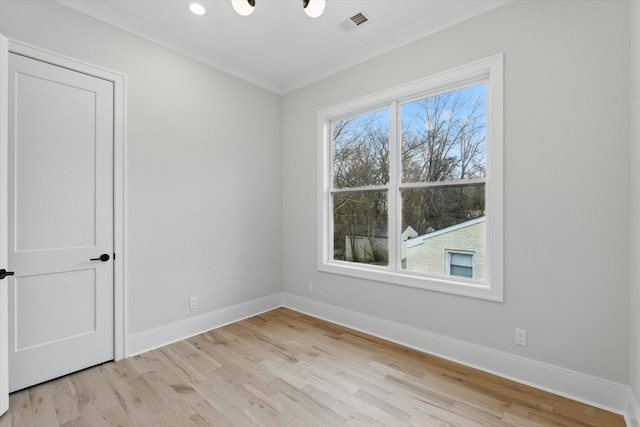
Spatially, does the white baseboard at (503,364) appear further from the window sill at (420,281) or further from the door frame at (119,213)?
the door frame at (119,213)

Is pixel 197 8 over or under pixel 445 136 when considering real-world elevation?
over

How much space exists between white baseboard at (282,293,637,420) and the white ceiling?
2754 mm

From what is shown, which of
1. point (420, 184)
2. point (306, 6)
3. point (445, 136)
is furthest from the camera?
point (420, 184)

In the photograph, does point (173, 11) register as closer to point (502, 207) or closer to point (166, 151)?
point (166, 151)

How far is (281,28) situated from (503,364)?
3.44 meters

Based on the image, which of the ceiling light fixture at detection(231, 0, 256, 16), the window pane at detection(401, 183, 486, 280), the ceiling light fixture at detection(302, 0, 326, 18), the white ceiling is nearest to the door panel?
the white ceiling

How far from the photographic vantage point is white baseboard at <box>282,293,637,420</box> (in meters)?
1.91

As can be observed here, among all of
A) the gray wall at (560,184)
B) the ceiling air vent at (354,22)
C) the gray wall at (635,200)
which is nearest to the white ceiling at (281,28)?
the ceiling air vent at (354,22)

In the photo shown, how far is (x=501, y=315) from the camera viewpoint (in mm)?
2299

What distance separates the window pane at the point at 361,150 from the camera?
10.4ft

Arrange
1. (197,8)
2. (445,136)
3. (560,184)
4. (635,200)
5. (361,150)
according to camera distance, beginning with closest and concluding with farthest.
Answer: (635,200) → (560,184) → (197,8) → (445,136) → (361,150)

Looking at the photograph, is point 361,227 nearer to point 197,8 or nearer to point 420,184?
point 420,184

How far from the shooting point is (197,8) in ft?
8.02

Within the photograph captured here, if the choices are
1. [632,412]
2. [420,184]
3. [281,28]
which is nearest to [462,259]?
[420,184]
